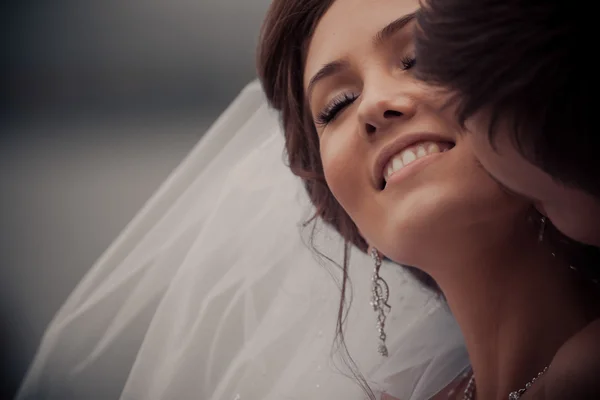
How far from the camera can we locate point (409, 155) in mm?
591

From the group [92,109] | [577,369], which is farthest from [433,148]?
[92,109]

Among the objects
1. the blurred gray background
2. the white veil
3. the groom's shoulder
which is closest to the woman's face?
the groom's shoulder

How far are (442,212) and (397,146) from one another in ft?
0.31

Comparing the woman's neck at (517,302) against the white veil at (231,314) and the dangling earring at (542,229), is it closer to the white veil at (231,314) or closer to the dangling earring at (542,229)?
the dangling earring at (542,229)

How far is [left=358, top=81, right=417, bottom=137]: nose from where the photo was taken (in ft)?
1.96

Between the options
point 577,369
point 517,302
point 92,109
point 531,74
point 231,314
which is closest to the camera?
point 531,74

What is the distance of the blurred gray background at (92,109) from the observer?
100 centimetres

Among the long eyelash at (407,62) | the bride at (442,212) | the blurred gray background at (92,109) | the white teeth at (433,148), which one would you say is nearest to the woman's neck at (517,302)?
the bride at (442,212)

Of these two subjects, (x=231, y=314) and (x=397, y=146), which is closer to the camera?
(x=397, y=146)

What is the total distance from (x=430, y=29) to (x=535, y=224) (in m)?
0.26

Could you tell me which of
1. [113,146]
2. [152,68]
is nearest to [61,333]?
[113,146]

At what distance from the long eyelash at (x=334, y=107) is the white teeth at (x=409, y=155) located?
4.9 inches

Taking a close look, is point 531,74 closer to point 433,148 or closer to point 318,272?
point 433,148

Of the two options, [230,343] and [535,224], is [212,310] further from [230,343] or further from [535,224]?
[535,224]
